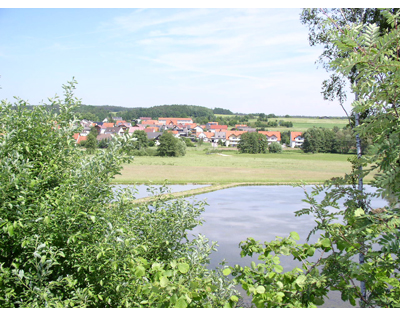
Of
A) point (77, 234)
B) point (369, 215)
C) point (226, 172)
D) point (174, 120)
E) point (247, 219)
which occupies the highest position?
point (174, 120)

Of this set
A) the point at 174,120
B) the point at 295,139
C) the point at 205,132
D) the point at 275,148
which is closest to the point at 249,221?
the point at 275,148

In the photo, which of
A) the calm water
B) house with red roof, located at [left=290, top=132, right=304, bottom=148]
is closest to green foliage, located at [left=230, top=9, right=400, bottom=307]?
the calm water

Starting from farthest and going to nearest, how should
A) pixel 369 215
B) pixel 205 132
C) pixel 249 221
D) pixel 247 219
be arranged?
pixel 205 132
pixel 247 219
pixel 249 221
pixel 369 215

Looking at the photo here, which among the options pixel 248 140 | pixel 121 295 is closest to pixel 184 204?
pixel 121 295

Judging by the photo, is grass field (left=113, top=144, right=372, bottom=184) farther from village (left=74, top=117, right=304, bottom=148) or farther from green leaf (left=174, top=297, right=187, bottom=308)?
village (left=74, top=117, right=304, bottom=148)

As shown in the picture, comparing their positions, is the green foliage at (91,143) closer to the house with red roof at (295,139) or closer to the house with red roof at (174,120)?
the house with red roof at (295,139)

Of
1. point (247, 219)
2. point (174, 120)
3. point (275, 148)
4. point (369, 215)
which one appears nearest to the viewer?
point (369, 215)

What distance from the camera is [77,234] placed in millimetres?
1928

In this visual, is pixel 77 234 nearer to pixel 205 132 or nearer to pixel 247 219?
pixel 247 219

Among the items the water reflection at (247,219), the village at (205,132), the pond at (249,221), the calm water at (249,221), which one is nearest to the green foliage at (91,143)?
the calm water at (249,221)

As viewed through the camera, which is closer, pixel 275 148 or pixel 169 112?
pixel 275 148

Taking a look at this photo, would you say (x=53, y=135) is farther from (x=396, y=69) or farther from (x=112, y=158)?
(x=396, y=69)

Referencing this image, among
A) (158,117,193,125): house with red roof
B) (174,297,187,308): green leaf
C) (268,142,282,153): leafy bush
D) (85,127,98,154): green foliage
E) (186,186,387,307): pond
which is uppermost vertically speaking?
(158,117,193,125): house with red roof

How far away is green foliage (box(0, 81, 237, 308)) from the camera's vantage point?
1765 mm
